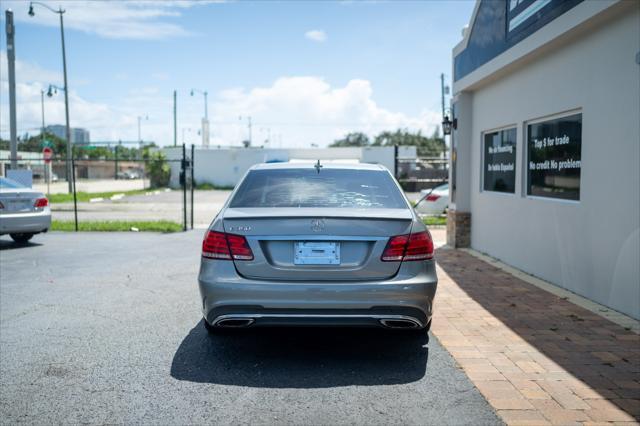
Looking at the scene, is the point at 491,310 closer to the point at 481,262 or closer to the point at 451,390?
the point at 451,390

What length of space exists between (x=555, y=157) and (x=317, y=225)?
4859 millimetres

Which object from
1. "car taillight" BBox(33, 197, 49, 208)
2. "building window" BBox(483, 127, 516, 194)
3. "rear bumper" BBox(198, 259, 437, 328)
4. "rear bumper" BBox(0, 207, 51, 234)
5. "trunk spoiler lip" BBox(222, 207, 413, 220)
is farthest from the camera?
"car taillight" BBox(33, 197, 49, 208)

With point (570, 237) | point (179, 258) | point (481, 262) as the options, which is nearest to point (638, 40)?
point (570, 237)

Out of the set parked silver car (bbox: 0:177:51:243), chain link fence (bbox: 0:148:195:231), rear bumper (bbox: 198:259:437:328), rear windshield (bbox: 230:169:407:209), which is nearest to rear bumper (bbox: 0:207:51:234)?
parked silver car (bbox: 0:177:51:243)

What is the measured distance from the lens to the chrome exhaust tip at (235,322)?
167 inches

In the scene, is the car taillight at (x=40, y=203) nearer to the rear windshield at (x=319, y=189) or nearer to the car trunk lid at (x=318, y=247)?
the rear windshield at (x=319, y=189)

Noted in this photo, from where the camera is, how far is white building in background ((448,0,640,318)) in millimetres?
6020

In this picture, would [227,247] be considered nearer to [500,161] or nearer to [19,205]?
[500,161]

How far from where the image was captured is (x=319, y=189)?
4.95m

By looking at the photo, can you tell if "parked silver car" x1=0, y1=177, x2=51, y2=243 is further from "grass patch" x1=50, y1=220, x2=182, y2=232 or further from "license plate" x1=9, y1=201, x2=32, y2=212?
"grass patch" x1=50, y1=220, x2=182, y2=232

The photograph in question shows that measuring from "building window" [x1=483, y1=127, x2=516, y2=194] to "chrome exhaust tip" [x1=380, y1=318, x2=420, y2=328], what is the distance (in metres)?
5.75

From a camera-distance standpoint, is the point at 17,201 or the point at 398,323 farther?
the point at 17,201

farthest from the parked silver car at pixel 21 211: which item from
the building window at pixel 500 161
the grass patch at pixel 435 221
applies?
the grass patch at pixel 435 221

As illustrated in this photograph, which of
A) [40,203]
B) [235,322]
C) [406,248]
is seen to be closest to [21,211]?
[40,203]
